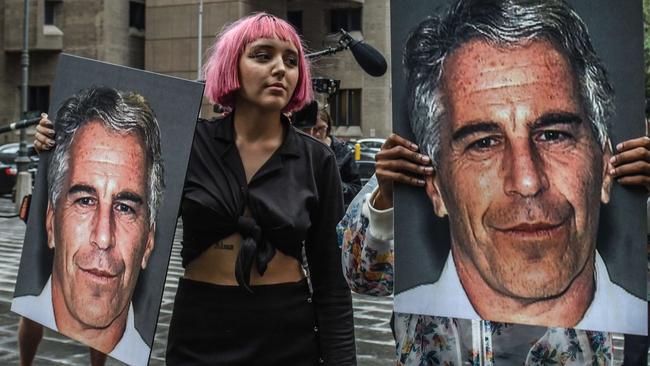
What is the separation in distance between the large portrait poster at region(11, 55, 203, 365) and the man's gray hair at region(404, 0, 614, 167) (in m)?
0.85

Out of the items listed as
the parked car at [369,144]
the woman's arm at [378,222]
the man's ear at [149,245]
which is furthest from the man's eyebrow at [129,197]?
the parked car at [369,144]

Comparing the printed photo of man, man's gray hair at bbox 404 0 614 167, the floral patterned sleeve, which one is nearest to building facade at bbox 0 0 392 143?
the printed photo of man

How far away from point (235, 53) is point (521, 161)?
1.13m

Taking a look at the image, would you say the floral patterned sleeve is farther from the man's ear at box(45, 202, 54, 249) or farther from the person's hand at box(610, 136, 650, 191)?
the man's ear at box(45, 202, 54, 249)

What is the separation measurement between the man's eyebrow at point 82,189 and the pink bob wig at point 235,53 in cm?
55

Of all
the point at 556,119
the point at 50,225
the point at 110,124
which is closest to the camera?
the point at 556,119

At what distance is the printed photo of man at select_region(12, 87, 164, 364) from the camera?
296 cm

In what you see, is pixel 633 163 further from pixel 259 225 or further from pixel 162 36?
pixel 162 36

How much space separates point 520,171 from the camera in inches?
86.7

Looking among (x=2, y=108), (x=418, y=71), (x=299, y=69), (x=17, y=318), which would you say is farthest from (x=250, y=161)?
(x=2, y=108)

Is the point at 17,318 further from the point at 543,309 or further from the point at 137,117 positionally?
the point at 543,309

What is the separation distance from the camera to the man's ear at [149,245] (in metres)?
2.93

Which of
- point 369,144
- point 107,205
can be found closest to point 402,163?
point 107,205

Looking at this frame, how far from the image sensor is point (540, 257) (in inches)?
85.5
